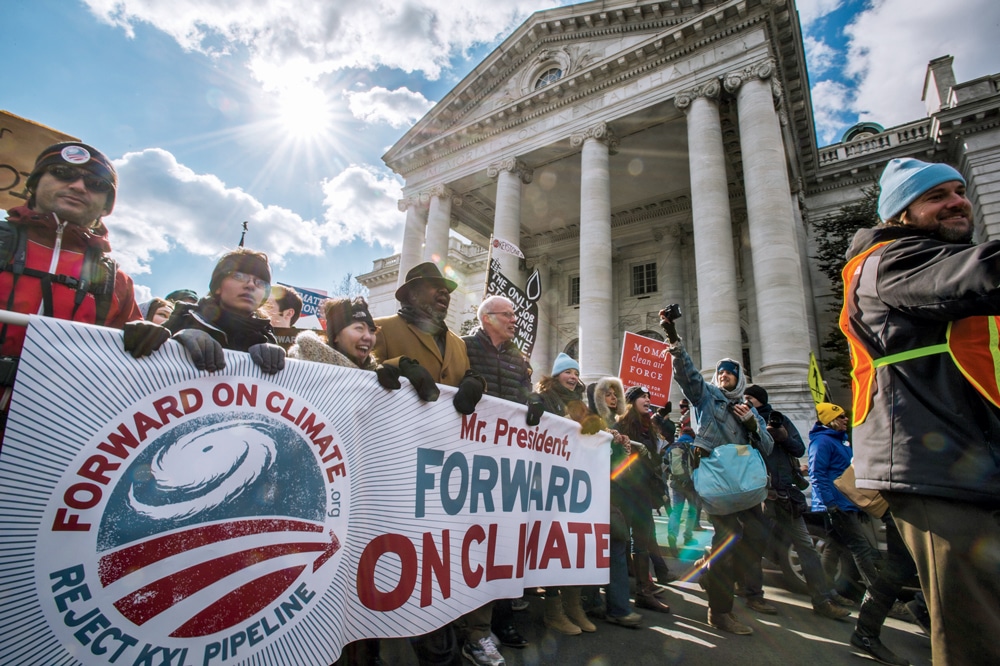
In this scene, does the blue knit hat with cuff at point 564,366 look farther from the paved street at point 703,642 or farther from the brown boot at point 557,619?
the paved street at point 703,642

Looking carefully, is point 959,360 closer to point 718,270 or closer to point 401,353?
point 401,353

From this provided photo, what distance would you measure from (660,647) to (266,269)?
12.3 ft

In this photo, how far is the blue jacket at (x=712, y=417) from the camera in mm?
3818

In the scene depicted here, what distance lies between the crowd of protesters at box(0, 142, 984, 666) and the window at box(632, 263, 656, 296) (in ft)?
53.7

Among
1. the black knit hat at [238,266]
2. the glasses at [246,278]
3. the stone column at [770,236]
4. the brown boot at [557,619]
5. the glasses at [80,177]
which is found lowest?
the brown boot at [557,619]

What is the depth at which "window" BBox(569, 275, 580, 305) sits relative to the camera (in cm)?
2350

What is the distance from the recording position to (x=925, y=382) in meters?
1.70

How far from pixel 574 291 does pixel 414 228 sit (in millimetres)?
8817

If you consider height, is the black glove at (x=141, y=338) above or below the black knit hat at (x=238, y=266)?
below

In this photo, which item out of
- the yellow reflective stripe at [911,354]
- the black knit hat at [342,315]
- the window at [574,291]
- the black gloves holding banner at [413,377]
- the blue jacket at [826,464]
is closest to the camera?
the yellow reflective stripe at [911,354]

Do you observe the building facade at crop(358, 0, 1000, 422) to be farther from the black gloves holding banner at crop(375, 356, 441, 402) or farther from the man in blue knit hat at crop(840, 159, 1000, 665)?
the black gloves holding banner at crop(375, 356, 441, 402)

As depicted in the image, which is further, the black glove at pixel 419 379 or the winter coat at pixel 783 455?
the winter coat at pixel 783 455

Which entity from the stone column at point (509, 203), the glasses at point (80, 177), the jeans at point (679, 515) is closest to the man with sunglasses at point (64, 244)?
the glasses at point (80, 177)

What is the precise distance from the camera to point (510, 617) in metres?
3.34
